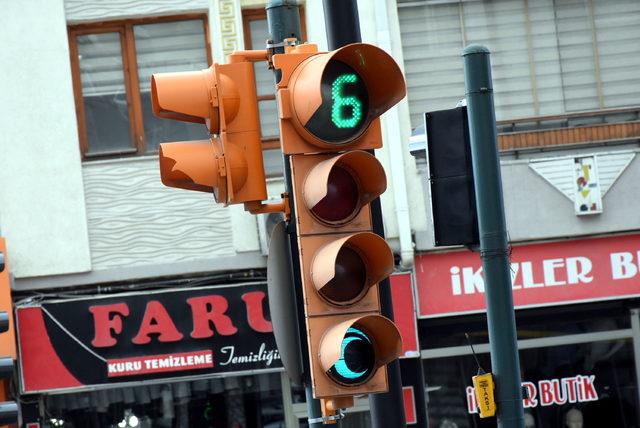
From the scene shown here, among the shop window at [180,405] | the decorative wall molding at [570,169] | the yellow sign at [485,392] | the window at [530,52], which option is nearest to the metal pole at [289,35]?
the yellow sign at [485,392]

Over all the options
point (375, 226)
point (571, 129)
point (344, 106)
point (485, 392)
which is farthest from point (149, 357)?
point (344, 106)

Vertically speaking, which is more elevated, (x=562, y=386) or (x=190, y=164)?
Answer: (x=190, y=164)

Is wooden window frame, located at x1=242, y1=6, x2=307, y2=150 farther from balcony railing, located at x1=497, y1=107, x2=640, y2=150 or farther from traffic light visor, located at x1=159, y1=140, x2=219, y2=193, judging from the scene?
traffic light visor, located at x1=159, y1=140, x2=219, y2=193

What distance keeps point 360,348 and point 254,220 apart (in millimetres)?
10432

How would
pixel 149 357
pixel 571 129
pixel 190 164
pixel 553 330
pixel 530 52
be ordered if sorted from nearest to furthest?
pixel 190 164, pixel 149 357, pixel 553 330, pixel 571 129, pixel 530 52

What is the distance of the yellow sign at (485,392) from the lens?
6.16 metres

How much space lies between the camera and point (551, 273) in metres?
16.3

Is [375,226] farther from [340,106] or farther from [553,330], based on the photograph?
[553,330]

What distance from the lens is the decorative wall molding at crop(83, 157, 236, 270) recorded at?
1581cm

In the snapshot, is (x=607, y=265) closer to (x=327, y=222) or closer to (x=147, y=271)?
(x=147, y=271)

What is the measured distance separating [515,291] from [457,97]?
2.55 metres

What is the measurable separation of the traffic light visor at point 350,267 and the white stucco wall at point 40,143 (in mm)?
10496

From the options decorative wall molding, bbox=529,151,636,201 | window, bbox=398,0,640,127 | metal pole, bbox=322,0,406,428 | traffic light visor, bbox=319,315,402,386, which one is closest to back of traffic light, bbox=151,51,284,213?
metal pole, bbox=322,0,406,428

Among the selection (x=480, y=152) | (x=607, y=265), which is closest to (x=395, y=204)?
Result: (x=607, y=265)
